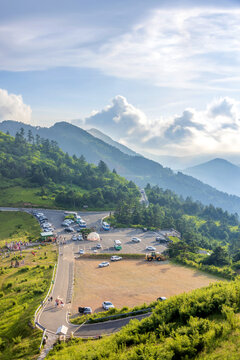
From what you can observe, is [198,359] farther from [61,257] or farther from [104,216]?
[104,216]

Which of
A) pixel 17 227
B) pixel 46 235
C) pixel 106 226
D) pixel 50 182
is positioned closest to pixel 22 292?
pixel 46 235

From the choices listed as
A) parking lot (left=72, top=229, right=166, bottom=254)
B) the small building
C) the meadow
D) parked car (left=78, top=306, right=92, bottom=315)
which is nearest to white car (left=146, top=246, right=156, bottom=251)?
parking lot (left=72, top=229, right=166, bottom=254)

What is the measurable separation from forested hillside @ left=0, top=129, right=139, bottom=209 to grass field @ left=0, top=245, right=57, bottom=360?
44.1 metres

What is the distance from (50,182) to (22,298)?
87850mm

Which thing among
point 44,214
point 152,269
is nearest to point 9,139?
point 44,214

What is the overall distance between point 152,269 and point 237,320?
91.6ft

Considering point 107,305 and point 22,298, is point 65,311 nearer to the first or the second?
point 107,305

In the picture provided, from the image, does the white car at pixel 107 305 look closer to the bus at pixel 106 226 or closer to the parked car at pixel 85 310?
the parked car at pixel 85 310

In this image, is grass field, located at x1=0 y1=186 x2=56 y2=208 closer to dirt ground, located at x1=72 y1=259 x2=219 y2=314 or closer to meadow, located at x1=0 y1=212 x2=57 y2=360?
meadow, located at x1=0 y1=212 x2=57 y2=360

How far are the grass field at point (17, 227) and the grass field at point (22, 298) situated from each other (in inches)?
419

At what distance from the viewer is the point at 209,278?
40844 mm

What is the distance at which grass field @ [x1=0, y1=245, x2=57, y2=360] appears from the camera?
21891 millimetres

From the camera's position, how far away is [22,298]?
3152cm

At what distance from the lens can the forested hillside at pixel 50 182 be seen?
9350 centimetres
